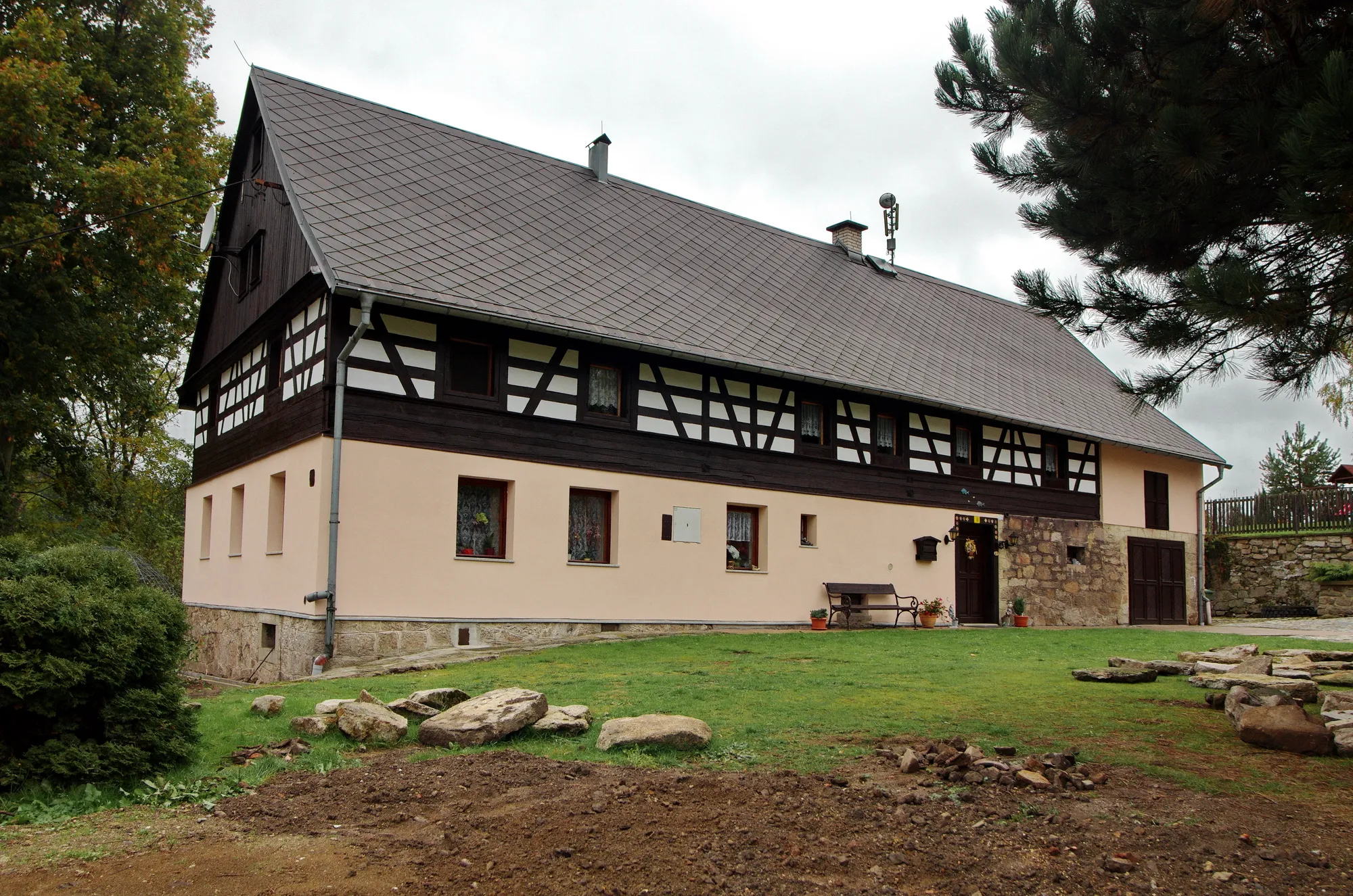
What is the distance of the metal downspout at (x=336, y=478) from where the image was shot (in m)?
12.1

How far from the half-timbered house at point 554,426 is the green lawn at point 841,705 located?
2279mm

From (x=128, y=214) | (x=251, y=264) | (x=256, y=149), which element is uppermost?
(x=256, y=149)

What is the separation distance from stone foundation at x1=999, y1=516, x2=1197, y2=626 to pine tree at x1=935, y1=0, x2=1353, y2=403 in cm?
1443

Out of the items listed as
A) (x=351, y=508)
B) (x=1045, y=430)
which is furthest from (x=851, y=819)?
(x=1045, y=430)

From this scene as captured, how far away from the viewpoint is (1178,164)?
5523mm

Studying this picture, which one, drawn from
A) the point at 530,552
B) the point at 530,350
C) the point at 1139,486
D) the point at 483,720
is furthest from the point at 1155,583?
the point at 483,720

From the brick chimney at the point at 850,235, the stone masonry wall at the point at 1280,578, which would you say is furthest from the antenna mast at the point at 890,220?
the stone masonry wall at the point at 1280,578

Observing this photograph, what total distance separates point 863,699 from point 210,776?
4.59 metres

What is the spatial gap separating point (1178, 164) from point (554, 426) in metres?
9.81

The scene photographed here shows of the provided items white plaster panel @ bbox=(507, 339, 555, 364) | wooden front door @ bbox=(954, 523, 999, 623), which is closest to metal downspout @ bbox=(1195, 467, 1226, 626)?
wooden front door @ bbox=(954, 523, 999, 623)

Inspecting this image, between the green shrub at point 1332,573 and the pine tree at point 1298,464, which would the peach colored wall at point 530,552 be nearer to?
the green shrub at point 1332,573

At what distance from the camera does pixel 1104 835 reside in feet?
14.1

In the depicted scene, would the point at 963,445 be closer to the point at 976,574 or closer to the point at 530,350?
the point at 976,574

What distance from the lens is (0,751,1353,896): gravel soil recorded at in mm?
3814
